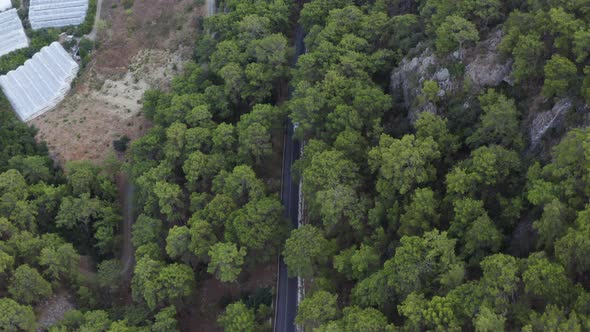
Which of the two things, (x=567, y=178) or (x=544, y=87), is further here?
(x=544, y=87)

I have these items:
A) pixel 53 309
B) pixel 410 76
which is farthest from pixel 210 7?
pixel 53 309

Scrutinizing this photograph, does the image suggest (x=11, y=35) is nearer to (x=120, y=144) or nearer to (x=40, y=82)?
(x=40, y=82)

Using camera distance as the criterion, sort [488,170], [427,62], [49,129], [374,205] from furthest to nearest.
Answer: [49,129]
[427,62]
[374,205]
[488,170]

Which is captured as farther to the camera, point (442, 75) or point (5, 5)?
point (5, 5)

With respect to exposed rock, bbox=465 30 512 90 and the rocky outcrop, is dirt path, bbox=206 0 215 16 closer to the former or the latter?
the rocky outcrop

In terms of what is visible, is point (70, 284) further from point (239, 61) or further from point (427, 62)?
point (427, 62)

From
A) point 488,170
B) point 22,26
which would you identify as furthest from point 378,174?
point 22,26
